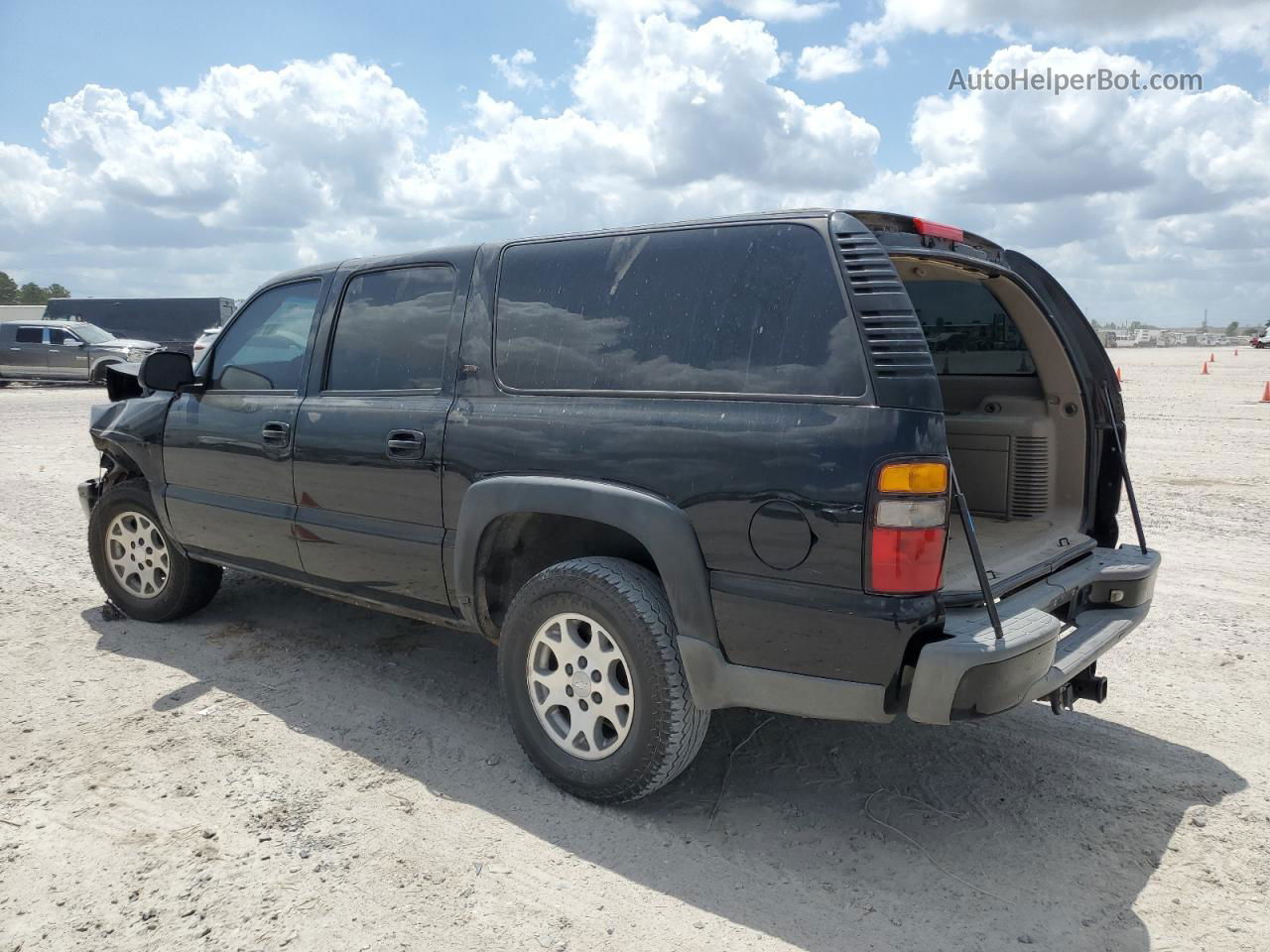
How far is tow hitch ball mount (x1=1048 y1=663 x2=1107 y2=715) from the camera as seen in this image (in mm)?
3232

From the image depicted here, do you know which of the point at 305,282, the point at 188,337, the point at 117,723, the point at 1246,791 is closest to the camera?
the point at 1246,791

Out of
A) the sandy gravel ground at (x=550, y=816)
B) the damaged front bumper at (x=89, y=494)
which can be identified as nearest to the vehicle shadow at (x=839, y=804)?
the sandy gravel ground at (x=550, y=816)

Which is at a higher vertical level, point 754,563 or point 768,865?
point 754,563

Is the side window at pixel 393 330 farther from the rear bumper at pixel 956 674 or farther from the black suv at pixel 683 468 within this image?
the rear bumper at pixel 956 674

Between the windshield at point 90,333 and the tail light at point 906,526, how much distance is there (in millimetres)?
26261

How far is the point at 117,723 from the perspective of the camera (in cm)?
393

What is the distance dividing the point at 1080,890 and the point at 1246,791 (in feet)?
3.38

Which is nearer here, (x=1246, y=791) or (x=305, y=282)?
(x=1246, y=791)

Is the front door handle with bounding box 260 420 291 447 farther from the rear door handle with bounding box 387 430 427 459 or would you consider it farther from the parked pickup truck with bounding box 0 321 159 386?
the parked pickup truck with bounding box 0 321 159 386

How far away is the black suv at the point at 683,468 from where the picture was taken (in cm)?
270

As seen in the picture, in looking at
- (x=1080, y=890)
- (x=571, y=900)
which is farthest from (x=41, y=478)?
(x=1080, y=890)

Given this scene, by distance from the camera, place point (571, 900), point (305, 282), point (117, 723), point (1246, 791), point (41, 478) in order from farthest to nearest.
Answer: point (41, 478)
point (305, 282)
point (117, 723)
point (1246, 791)
point (571, 900)

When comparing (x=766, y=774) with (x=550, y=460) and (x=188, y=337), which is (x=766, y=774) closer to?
(x=550, y=460)

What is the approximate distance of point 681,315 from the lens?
3109mm
